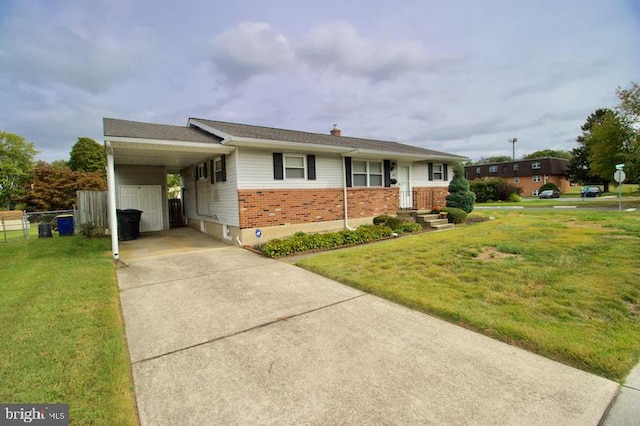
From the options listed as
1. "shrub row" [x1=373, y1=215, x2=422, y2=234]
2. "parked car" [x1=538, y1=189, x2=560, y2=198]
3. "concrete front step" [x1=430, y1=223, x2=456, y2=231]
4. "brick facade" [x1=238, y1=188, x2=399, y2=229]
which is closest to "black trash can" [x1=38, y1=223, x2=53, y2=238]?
"brick facade" [x1=238, y1=188, x2=399, y2=229]

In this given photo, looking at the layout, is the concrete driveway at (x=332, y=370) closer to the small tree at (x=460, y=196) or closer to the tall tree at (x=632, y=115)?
the small tree at (x=460, y=196)

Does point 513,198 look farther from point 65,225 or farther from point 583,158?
point 65,225

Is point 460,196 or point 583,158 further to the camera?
point 583,158

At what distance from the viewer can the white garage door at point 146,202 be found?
13.3 m

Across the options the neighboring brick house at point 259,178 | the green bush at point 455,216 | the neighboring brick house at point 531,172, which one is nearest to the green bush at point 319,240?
the neighboring brick house at point 259,178

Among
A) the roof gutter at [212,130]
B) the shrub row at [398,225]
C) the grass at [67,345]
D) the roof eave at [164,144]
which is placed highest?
the roof gutter at [212,130]

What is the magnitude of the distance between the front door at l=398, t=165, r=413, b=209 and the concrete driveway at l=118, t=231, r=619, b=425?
34.4 ft

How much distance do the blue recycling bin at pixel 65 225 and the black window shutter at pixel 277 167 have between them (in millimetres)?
10419

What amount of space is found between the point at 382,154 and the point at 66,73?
1353cm

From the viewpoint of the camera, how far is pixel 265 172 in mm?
9648

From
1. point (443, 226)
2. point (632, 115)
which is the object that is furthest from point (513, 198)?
point (443, 226)

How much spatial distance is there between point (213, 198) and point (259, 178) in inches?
113

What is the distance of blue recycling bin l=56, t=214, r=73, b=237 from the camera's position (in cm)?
1305

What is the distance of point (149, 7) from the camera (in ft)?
29.0
